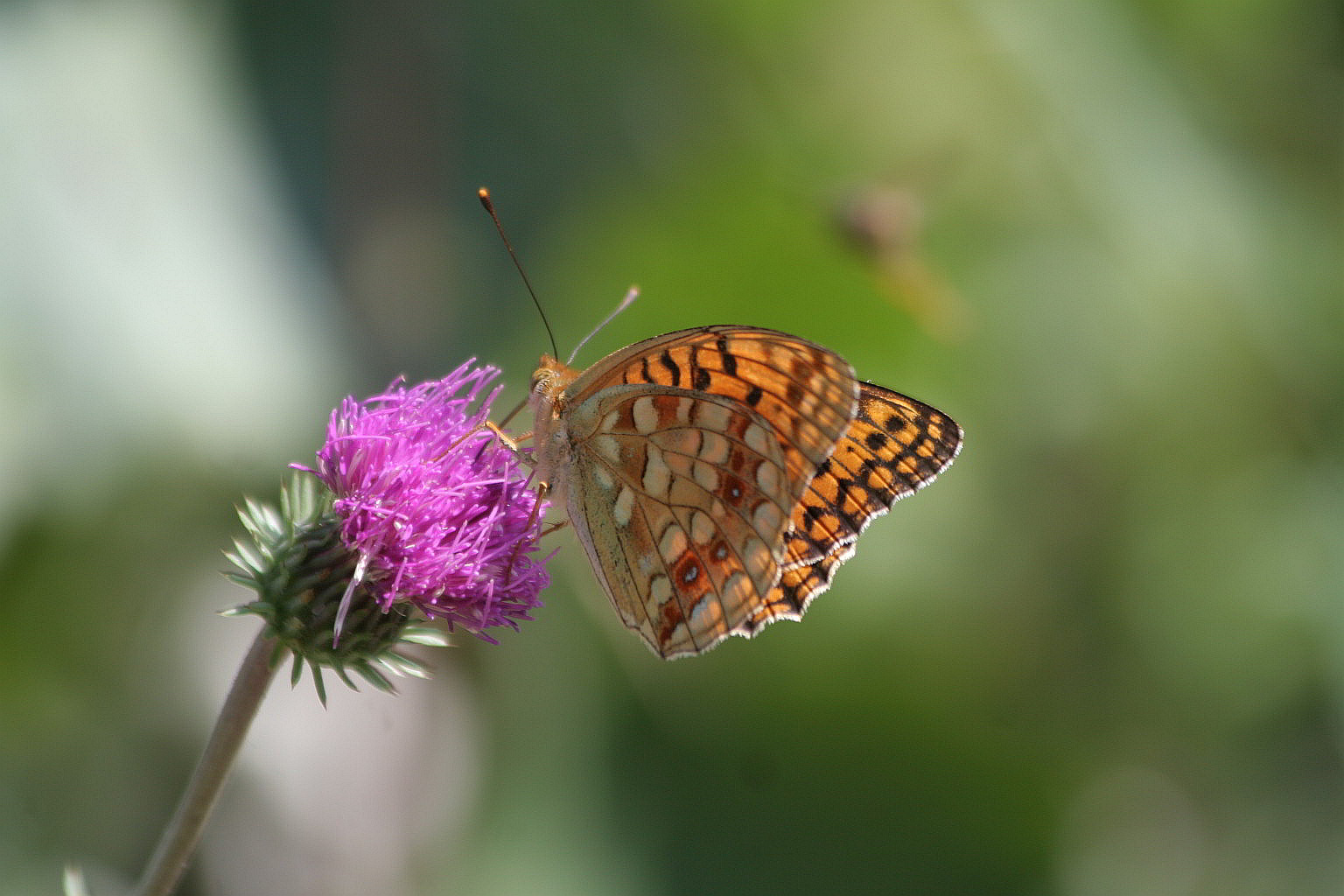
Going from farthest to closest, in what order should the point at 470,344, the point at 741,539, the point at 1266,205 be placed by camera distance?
the point at 1266,205, the point at 470,344, the point at 741,539

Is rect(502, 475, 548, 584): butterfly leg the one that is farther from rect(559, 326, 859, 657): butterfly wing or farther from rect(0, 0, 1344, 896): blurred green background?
rect(0, 0, 1344, 896): blurred green background

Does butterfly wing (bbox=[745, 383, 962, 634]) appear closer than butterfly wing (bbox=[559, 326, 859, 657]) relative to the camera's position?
No

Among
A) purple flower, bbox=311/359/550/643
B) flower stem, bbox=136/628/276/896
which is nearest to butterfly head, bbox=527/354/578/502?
purple flower, bbox=311/359/550/643

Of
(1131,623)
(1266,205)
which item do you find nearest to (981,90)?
(1266,205)

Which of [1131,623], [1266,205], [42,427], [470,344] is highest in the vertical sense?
[1266,205]

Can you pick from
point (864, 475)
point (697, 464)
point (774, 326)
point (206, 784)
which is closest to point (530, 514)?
point (697, 464)

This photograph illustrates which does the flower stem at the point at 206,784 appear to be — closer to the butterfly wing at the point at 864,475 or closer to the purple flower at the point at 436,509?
the purple flower at the point at 436,509

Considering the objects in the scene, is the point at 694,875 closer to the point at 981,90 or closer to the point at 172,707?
the point at 172,707

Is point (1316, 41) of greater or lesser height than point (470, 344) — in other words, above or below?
above
